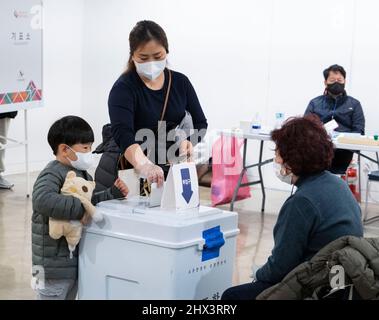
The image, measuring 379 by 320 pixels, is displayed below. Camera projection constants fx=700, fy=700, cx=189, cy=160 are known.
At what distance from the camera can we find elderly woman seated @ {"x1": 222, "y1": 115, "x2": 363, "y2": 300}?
7.45 feet

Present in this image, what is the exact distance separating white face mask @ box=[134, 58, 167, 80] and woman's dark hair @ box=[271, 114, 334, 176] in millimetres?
681

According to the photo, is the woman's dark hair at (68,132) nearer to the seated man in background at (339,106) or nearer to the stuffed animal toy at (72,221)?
the stuffed animal toy at (72,221)

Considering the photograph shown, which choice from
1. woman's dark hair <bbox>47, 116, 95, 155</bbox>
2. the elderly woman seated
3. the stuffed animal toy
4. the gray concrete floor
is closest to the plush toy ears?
the stuffed animal toy

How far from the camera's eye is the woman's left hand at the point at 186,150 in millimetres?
2879

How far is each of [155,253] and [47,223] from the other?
458 millimetres

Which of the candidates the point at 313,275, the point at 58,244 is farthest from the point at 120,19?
the point at 313,275

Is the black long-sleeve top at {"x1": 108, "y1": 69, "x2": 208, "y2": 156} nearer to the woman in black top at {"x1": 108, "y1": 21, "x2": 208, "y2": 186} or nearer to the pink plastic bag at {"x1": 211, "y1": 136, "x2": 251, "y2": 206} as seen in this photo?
the woman in black top at {"x1": 108, "y1": 21, "x2": 208, "y2": 186}

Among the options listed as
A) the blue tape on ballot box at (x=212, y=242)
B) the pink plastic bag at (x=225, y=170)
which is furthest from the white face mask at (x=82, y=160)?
the pink plastic bag at (x=225, y=170)

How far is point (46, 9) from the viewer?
7.21 meters

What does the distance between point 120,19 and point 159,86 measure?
4.93 metres

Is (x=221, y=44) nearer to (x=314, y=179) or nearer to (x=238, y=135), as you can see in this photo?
(x=238, y=135)

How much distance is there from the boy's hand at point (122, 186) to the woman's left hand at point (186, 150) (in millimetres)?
271

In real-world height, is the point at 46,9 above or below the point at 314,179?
above

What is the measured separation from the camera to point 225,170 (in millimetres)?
5996
